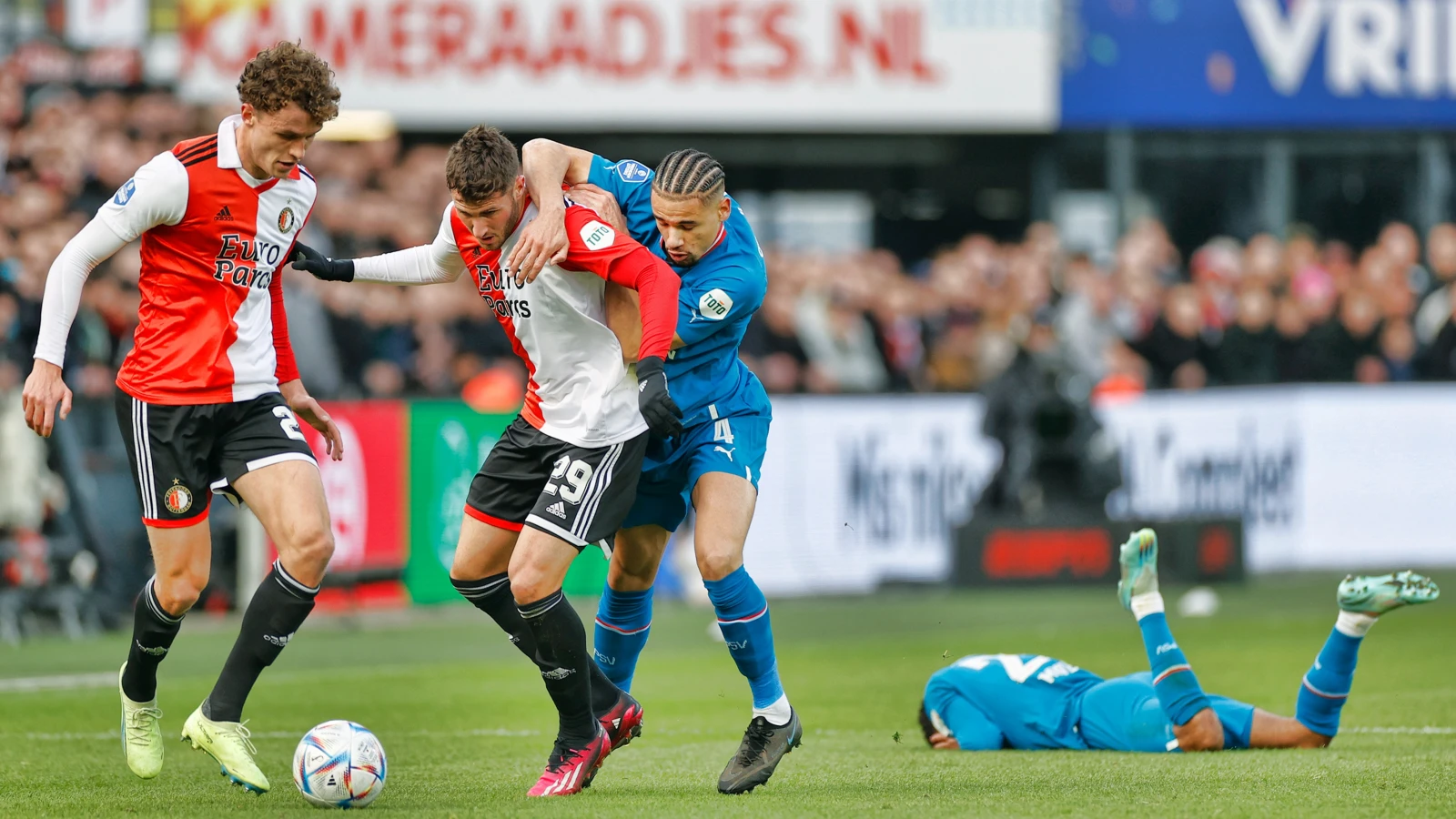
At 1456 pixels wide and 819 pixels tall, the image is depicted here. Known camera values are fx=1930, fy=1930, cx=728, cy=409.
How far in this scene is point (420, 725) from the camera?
28.1 feet

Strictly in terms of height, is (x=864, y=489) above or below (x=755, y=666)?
below

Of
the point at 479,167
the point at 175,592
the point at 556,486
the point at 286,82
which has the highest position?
the point at 286,82

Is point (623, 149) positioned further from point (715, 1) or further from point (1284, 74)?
point (1284, 74)

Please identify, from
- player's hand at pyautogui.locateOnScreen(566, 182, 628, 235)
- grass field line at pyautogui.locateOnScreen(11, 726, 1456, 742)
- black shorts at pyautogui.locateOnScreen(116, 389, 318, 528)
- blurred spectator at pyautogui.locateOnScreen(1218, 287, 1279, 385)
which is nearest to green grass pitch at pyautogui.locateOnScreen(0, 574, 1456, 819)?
grass field line at pyautogui.locateOnScreen(11, 726, 1456, 742)

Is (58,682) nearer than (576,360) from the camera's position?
No

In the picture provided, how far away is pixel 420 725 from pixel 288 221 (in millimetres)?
2899

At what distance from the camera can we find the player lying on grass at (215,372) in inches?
244

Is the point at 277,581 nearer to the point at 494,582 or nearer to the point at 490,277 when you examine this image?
the point at 494,582

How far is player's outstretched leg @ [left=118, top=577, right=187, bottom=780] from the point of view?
6.45 meters

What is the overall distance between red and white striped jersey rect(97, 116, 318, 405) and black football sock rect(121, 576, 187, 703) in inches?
27.0

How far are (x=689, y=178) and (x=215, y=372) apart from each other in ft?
5.56

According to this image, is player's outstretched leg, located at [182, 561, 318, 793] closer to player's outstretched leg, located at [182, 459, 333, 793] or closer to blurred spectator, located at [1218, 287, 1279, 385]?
player's outstretched leg, located at [182, 459, 333, 793]

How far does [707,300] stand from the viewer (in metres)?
6.51

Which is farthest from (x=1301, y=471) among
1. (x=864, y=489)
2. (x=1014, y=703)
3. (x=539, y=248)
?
(x=539, y=248)
